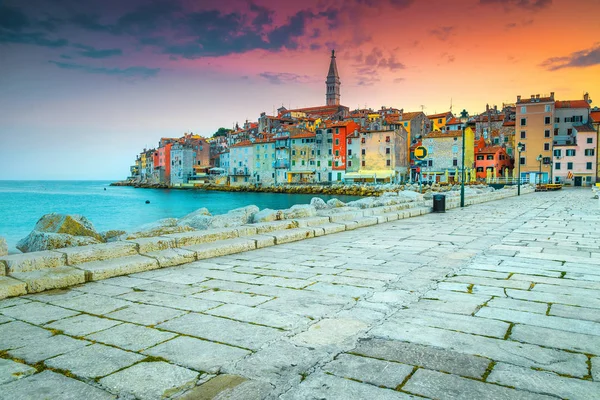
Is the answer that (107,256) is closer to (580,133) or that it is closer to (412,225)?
(412,225)

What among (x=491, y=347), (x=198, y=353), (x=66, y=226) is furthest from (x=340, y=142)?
(x=198, y=353)

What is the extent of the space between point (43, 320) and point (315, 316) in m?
2.27

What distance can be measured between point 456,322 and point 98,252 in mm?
4481

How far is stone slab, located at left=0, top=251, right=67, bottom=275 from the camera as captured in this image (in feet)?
15.2

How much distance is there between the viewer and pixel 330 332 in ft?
10.3

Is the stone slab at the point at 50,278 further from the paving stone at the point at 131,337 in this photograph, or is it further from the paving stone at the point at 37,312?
the paving stone at the point at 131,337

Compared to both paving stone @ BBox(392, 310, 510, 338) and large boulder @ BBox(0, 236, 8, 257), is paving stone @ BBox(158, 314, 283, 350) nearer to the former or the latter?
paving stone @ BBox(392, 310, 510, 338)

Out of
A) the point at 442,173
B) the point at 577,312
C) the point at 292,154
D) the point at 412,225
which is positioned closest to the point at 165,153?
the point at 292,154

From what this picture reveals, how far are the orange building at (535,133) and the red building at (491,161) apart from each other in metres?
2.75

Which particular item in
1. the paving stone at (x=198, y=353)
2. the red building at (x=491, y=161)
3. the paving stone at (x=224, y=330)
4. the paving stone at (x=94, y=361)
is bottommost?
the paving stone at (x=224, y=330)

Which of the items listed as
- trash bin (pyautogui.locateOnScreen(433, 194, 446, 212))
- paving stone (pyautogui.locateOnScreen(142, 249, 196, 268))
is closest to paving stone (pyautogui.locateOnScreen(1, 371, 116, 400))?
paving stone (pyautogui.locateOnScreen(142, 249, 196, 268))

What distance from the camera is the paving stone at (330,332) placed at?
2.96 meters

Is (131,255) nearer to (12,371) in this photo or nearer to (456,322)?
(12,371)

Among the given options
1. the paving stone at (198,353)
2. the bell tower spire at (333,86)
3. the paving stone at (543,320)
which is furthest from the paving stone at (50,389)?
the bell tower spire at (333,86)
